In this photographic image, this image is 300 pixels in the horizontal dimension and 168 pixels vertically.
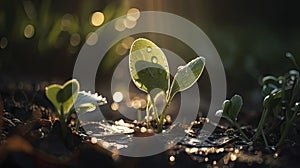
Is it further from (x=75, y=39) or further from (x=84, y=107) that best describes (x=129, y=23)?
(x=84, y=107)

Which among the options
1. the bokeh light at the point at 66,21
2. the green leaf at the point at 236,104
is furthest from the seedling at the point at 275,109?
the bokeh light at the point at 66,21

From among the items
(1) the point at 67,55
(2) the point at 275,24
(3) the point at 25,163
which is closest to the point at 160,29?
(1) the point at 67,55

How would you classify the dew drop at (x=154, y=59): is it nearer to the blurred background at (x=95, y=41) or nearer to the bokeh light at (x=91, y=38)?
the blurred background at (x=95, y=41)

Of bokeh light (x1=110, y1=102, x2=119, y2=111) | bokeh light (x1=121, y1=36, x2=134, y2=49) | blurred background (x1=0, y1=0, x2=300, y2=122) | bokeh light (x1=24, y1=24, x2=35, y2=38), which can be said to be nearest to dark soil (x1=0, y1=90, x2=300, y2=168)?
bokeh light (x1=110, y1=102, x2=119, y2=111)

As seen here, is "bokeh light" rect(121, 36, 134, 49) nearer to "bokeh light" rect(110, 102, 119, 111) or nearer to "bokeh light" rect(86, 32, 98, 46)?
"bokeh light" rect(86, 32, 98, 46)

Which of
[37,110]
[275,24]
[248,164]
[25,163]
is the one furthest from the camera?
[275,24]

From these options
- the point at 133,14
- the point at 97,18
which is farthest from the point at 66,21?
the point at 133,14

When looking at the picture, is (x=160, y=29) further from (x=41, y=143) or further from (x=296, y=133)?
(x=41, y=143)

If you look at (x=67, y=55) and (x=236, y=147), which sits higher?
(x=67, y=55)
